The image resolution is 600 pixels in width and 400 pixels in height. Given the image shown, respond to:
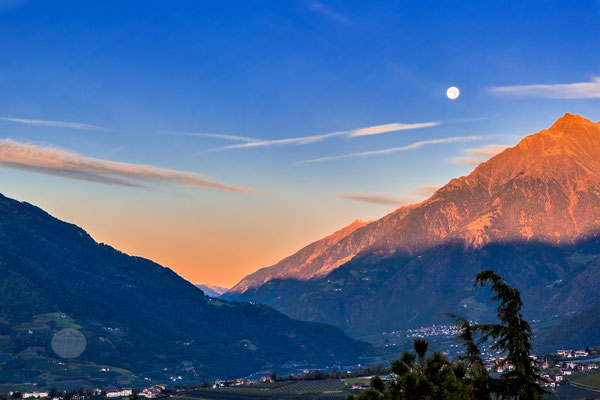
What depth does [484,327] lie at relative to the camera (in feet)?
205

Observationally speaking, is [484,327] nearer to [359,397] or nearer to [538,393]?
[538,393]

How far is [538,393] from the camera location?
6200 cm

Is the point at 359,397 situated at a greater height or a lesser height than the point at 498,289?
lesser

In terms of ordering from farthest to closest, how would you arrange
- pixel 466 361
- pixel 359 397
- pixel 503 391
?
pixel 359 397 < pixel 466 361 < pixel 503 391

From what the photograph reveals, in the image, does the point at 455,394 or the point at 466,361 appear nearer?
the point at 466,361

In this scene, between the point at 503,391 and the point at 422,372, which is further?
the point at 422,372

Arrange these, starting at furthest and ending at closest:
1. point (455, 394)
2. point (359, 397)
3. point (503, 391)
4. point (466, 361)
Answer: point (359, 397), point (455, 394), point (466, 361), point (503, 391)

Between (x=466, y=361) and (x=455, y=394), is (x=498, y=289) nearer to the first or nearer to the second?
(x=466, y=361)

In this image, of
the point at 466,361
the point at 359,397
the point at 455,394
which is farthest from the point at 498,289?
the point at 359,397

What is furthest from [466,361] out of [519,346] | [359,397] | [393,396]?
[359,397]

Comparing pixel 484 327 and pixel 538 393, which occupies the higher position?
pixel 484 327

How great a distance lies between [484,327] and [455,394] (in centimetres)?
1157

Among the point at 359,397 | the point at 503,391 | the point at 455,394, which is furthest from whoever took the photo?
the point at 359,397

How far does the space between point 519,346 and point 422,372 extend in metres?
13.5
